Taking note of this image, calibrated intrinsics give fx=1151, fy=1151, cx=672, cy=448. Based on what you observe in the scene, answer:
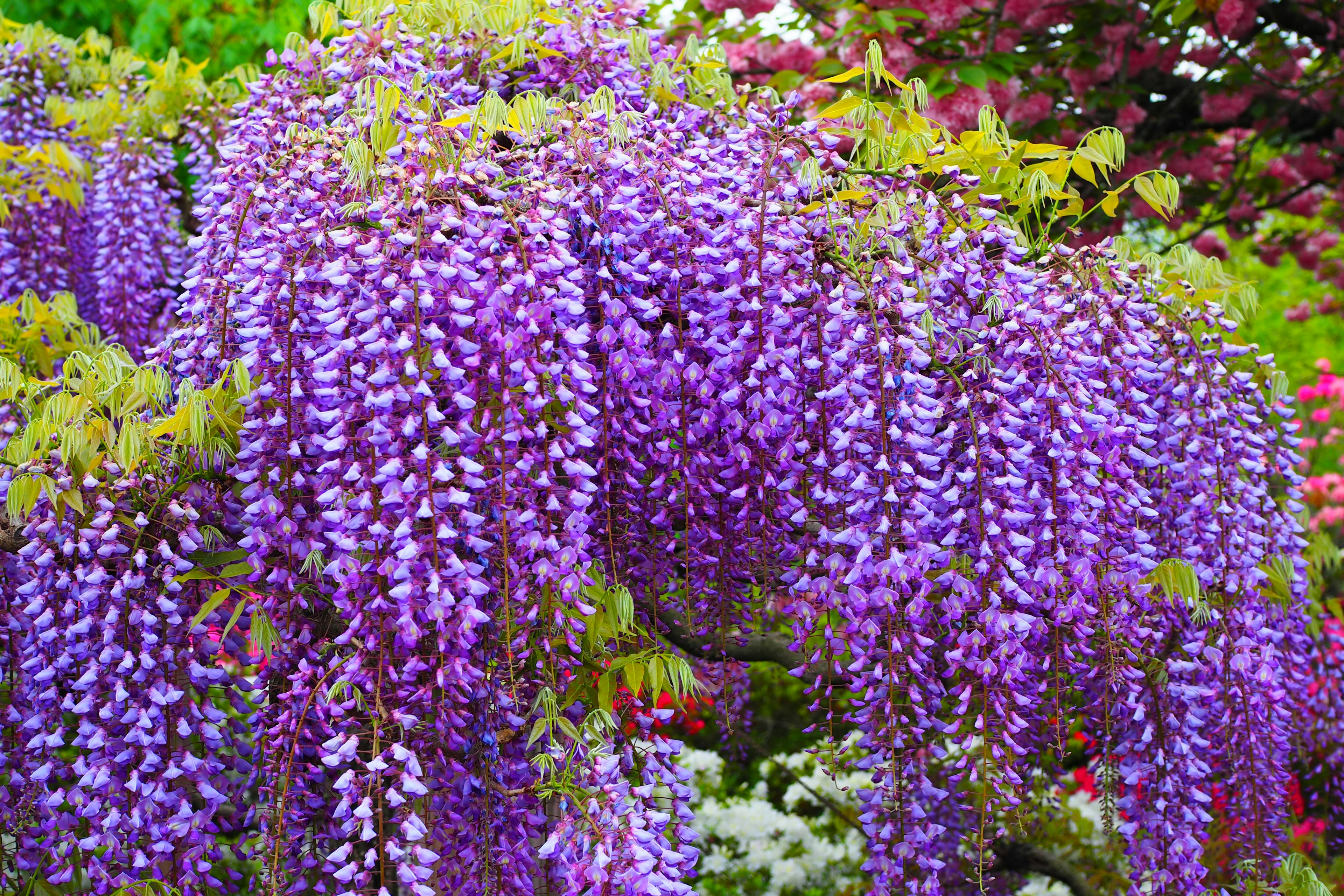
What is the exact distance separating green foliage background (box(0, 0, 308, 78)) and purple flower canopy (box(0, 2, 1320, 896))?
4.40 metres

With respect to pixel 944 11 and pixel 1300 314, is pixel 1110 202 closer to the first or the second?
pixel 944 11

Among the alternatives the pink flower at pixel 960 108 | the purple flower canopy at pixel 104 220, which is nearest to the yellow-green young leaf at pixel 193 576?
the purple flower canopy at pixel 104 220

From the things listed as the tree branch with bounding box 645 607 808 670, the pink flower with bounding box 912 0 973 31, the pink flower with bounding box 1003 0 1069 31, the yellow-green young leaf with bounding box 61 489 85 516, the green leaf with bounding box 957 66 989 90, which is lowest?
the tree branch with bounding box 645 607 808 670

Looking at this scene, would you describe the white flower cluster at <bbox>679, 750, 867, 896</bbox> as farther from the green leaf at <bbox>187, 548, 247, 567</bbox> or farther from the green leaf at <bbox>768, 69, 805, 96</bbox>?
the green leaf at <bbox>187, 548, 247, 567</bbox>

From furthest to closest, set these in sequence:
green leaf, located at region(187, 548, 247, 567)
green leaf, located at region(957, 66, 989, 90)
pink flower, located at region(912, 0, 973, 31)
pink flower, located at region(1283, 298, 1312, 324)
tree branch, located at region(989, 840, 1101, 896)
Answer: pink flower, located at region(1283, 298, 1312, 324) < pink flower, located at region(912, 0, 973, 31) < tree branch, located at region(989, 840, 1101, 896) < green leaf, located at region(957, 66, 989, 90) < green leaf, located at region(187, 548, 247, 567)

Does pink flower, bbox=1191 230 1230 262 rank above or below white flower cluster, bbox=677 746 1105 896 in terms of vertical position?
above

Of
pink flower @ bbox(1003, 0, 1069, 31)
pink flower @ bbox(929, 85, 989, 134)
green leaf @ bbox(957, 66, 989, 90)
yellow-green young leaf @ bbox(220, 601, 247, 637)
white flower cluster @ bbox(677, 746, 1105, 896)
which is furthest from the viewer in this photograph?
white flower cluster @ bbox(677, 746, 1105, 896)

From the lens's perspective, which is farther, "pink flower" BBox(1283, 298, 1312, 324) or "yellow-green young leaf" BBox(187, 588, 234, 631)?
"pink flower" BBox(1283, 298, 1312, 324)

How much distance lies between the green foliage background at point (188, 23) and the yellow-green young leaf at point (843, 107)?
4.69 meters

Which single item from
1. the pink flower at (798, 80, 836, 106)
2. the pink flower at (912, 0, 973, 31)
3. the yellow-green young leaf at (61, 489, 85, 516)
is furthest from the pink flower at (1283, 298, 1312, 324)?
the yellow-green young leaf at (61, 489, 85, 516)

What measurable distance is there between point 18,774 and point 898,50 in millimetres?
3999

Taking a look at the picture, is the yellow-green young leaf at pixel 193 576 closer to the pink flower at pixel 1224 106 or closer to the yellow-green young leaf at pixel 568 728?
the yellow-green young leaf at pixel 568 728

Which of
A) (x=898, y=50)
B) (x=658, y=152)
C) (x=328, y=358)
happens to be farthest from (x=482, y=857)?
(x=898, y=50)

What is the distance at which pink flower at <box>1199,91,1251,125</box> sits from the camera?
580 cm
